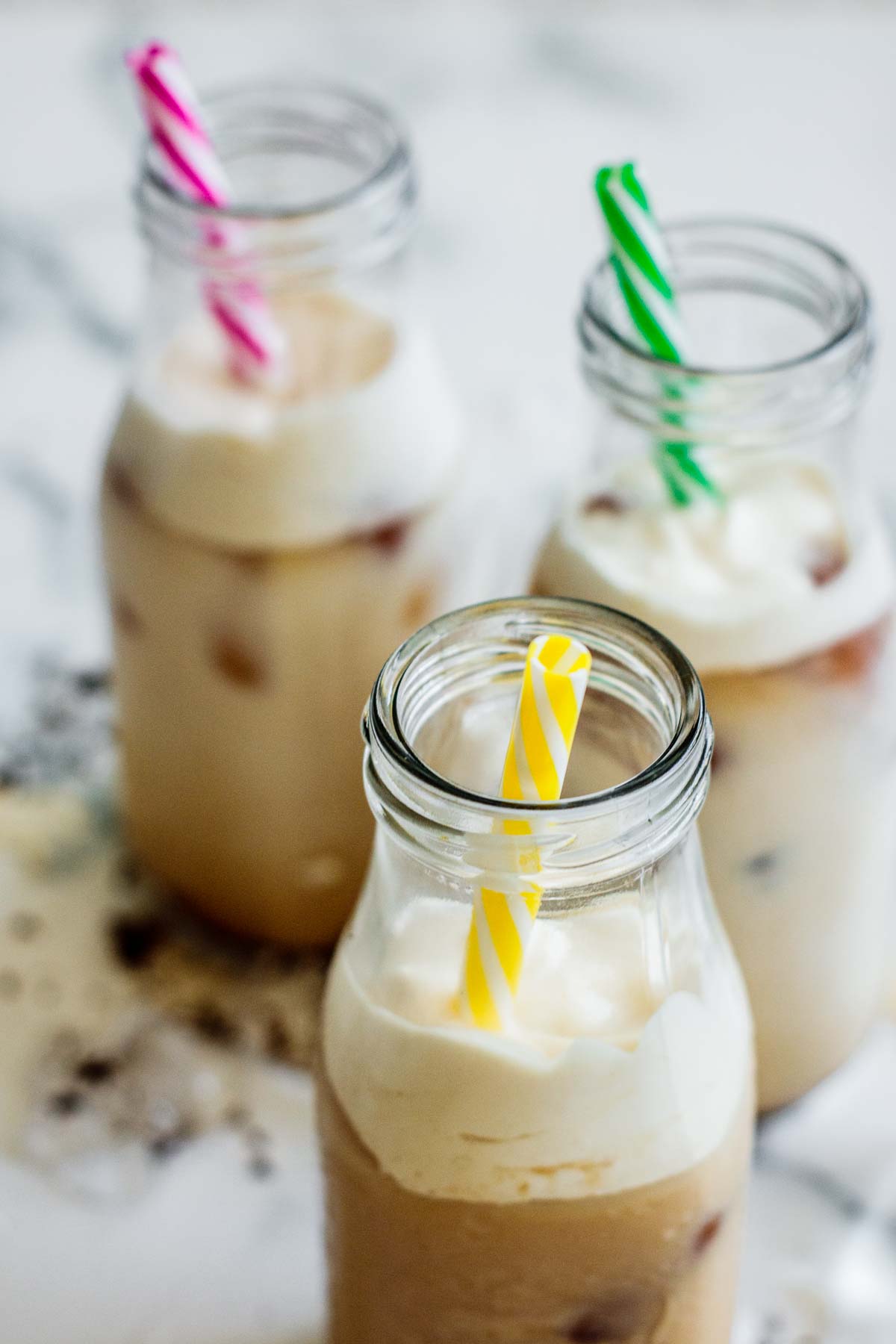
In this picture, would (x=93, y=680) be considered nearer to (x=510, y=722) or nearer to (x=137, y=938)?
(x=137, y=938)

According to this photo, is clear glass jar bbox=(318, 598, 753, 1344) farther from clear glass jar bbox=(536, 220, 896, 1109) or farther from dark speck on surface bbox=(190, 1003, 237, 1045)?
dark speck on surface bbox=(190, 1003, 237, 1045)

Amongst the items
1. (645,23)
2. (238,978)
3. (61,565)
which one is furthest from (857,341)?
(645,23)

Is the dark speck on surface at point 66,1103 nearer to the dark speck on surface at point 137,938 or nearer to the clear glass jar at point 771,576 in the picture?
the dark speck on surface at point 137,938

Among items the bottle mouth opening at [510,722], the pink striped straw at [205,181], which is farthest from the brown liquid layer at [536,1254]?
the pink striped straw at [205,181]

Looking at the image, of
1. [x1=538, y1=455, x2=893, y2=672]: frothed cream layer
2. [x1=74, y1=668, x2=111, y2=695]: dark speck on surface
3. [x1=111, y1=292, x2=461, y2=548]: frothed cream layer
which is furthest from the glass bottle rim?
[x1=74, y1=668, x2=111, y2=695]: dark speck on surface

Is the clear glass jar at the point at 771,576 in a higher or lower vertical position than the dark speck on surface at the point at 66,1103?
higher

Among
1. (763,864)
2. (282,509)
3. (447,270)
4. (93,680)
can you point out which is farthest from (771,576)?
(447,270)
